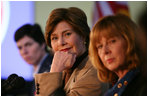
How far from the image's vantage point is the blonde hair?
1.22 meters

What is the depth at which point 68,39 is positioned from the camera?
1.46 metres

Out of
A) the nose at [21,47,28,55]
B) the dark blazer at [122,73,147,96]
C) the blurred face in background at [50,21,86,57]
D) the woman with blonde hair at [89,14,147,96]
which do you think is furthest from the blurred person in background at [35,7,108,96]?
the nose at [21,47,28,55]

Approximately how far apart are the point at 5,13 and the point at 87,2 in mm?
532

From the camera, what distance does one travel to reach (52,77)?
4.55 ft

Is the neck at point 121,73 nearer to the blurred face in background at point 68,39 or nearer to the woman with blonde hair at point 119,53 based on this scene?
the woman with blonde hair at point 119,53

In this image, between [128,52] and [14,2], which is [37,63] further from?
[128,52]

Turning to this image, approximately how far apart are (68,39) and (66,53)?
74 millimetres

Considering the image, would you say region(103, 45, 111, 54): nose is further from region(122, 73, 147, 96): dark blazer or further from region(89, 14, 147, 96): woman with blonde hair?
region(122, 73, 147, 96): dark blazer

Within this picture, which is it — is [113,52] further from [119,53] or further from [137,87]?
[137,87]

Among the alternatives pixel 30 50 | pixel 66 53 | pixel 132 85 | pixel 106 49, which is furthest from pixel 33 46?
pixel 132 85

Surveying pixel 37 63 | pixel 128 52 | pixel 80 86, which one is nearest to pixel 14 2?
pixel 37 63

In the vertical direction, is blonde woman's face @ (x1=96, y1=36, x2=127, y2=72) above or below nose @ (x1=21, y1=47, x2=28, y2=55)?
above

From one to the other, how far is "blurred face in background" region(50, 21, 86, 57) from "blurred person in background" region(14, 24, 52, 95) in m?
0.40

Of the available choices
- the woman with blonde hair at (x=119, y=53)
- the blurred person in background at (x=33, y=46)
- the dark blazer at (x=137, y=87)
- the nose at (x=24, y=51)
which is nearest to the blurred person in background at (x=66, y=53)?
the woman with blonde hair at (x=119, y=53)
